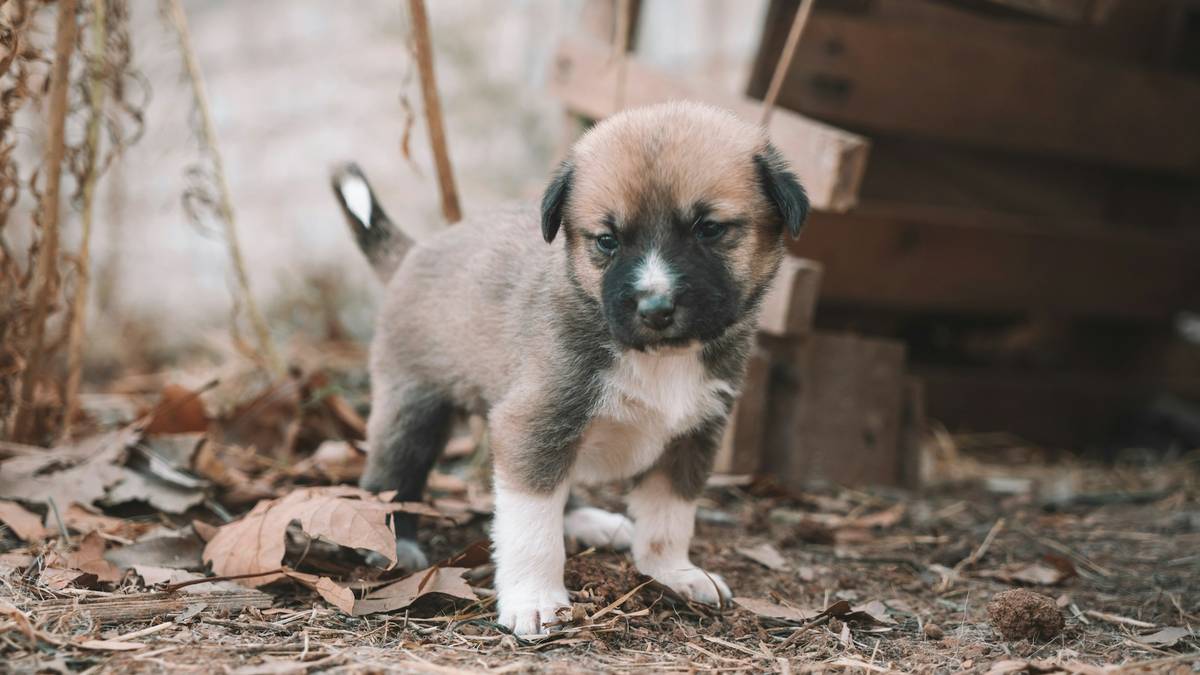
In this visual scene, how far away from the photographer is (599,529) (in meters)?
3.92

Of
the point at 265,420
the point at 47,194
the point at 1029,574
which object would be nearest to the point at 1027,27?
the point at 1029,574

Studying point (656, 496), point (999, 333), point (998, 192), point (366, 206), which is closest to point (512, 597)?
point (656, 496)

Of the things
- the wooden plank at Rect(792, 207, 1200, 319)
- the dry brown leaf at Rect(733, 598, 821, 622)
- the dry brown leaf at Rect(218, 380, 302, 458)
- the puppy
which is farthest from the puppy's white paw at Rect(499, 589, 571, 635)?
the wooden plank at Rect(792, 207, 1200, 319)

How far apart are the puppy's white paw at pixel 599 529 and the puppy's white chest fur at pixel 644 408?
0.58 m

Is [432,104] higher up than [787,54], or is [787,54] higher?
[787,54]

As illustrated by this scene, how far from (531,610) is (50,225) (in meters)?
2.29

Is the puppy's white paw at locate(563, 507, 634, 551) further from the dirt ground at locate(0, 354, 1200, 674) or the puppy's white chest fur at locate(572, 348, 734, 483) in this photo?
the puppy's white chest fur at locate(572, 348, 734, 483)

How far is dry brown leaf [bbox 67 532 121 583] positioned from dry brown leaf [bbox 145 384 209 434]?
100 cm

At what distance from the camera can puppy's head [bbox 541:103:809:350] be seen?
9.32ft

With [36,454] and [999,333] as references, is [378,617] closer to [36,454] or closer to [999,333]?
[36,454]

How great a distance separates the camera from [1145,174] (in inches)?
257

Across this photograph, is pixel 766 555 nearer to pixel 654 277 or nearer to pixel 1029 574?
pixel 1029 574

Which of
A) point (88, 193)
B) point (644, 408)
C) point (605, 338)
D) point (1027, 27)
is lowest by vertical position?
point (644, 408)

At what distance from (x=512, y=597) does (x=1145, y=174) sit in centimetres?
523
